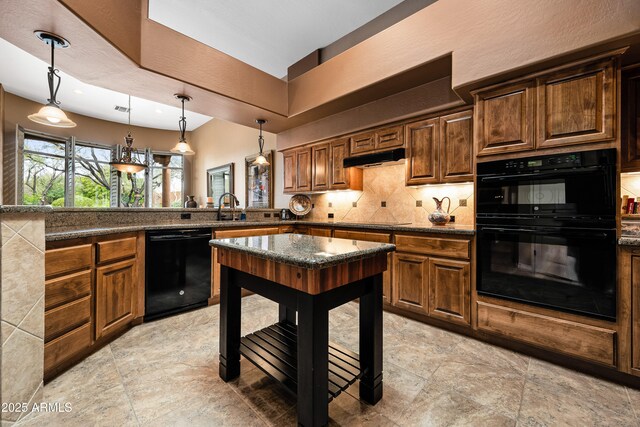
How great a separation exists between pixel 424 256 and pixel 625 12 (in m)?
2.11

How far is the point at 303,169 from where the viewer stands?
4234 millimetres

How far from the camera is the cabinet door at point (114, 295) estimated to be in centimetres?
203

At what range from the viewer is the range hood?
2.99m

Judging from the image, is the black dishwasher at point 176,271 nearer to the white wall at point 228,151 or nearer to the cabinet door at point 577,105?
the white wall at point 228,151

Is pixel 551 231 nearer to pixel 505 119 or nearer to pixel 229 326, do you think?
pixel 505 119

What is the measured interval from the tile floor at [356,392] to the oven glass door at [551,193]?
1140 millimetres

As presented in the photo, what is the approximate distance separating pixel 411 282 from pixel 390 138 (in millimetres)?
1687

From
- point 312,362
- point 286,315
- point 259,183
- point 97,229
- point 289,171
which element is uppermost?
point 289,171

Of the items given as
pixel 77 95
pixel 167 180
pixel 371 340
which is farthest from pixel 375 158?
pixel 167 180

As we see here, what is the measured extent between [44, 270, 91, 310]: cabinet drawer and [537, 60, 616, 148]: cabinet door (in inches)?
138

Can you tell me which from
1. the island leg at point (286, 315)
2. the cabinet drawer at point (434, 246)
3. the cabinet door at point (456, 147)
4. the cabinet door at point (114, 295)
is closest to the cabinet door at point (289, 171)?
the cabinet drawer at point (434, 246)

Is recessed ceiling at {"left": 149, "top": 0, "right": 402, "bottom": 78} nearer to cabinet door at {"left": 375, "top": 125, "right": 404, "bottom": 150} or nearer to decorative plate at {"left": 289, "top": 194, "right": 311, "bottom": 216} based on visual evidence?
cabinet door at {"left": 375, "top": 125, "right": 404, "bottom": 150}

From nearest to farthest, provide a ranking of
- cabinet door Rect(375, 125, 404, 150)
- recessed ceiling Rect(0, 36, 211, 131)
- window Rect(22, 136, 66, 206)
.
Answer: cabinet door Rect(375, 125, 404, 150) < recessed ceiling Rect(0, 36, 211, 131) < window Rect(22, 136, 66, 206)

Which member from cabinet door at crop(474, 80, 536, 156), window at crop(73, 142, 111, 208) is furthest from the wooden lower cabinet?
window at crop(73, 142, 111, 208)
